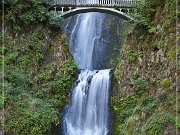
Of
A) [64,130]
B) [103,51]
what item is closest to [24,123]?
[64,130]

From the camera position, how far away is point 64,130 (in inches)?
860

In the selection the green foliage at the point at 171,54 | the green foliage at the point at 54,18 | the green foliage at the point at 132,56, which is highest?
the green foliage at the point at 54,18

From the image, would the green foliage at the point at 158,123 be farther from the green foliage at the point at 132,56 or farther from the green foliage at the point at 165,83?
the green foliage at the point at 132,56

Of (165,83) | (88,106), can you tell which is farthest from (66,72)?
(165,83)

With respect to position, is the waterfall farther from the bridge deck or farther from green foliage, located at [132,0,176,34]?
the bridge deck

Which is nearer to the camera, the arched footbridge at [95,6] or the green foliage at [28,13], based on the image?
the green foliage at [28,13]

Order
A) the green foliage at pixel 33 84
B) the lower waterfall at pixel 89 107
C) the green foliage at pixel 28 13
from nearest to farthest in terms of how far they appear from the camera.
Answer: the green foliage at pixel 33 84 < the lower waterfall at pixel 89 107 < the green foliage at pixel 28 13

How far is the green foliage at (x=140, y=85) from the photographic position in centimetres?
2083

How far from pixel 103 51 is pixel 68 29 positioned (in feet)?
13.8

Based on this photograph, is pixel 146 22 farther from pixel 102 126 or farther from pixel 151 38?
pixel 102 126

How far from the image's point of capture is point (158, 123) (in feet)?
52.7

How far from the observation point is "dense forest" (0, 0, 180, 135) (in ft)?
59.2

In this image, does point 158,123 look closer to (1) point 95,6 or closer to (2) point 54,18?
(2) point 54,18

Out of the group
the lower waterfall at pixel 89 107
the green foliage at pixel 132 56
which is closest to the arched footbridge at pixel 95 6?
the green foliage at pixel 132 56
